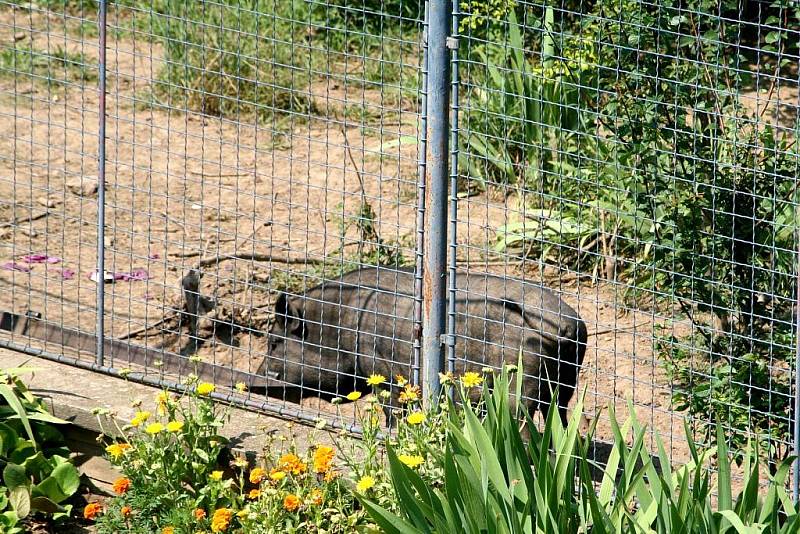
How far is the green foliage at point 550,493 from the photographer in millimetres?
3377

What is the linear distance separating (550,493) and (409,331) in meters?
2.40

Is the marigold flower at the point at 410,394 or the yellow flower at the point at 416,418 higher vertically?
the marigold flower at the point at 410,394

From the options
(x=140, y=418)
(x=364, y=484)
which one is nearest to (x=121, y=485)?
(x=140, y=418)

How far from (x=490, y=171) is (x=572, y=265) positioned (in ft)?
3.81

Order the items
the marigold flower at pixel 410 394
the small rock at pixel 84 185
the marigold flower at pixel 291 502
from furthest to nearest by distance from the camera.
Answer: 1. the small rock at pixel 84 185
2. the marigold flower at pixel 410 394
3. the marigold flower at pixel 291 502

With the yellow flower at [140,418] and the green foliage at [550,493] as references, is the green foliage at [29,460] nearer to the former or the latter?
the yellow flower at [140,418]

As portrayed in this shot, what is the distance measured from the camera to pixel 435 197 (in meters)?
4.38

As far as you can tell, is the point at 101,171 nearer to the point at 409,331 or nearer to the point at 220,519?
the point at 220,519

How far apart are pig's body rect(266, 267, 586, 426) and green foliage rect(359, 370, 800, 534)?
997 mm

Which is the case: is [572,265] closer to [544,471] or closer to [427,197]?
[427,197]

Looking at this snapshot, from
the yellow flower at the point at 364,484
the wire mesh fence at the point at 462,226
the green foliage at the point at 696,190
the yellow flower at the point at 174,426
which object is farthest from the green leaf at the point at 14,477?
the green foliage at the point at 696,190

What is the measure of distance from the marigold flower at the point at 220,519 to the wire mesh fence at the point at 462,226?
2.36ft

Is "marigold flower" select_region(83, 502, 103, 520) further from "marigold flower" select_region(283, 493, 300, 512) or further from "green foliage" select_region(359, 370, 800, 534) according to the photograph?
"green foliage" select_region(359, 370, 800, 534)

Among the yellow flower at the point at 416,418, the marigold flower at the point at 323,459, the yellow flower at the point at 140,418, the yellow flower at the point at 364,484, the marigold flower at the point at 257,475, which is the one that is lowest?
the marigold flower at the point at 257,475
